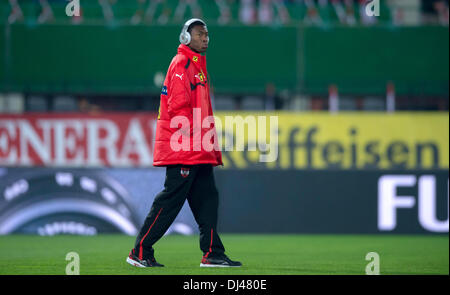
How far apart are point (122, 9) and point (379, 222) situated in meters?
9.46

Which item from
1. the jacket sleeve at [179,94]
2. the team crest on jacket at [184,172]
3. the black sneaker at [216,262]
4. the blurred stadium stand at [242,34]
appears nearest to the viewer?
the jacket sleeve at [179,94]

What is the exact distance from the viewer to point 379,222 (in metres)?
9.55

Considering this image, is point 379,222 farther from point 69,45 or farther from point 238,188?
point 69,45

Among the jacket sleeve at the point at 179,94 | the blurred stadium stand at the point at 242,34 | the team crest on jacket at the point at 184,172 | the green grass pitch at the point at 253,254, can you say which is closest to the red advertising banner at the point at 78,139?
the blurred stadium stand at the point at 242,34

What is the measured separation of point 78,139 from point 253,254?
651 centimetres

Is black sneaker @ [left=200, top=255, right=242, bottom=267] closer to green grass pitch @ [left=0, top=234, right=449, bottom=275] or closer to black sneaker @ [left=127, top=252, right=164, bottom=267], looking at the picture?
green grass pitch @ [left=0, top=234, right=449, bottom=275]

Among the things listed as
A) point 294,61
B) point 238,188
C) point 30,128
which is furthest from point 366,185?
point 294,61

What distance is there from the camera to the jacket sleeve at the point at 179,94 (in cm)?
559

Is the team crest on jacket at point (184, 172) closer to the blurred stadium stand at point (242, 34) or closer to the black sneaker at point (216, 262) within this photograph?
the black sneaker at point (216, 262)

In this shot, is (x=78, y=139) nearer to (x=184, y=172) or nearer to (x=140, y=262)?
(x=140, y=262)

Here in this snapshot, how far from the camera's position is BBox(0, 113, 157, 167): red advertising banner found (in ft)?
41.5

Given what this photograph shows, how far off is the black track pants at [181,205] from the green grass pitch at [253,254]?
0.21 m

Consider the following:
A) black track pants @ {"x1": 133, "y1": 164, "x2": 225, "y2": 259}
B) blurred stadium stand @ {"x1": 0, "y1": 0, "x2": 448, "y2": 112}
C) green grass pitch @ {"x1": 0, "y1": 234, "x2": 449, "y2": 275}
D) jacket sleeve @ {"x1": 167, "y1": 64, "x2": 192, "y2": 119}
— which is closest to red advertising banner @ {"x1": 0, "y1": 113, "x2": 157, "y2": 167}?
blurred stadium stand @ {"x1": 0, "y1": 0, "x2": 448, "y2": 112}

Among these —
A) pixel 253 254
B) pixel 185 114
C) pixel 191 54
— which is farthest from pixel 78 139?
pixel 185 114
